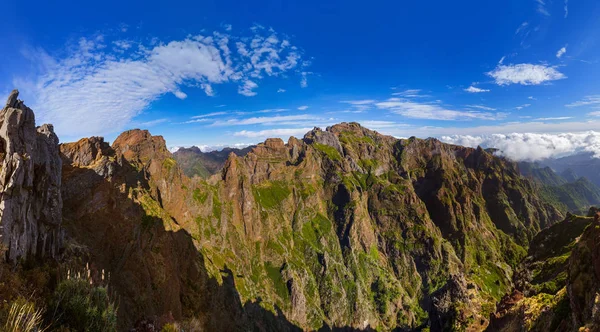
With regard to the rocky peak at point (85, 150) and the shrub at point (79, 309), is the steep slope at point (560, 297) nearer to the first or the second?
the shrub at point (79, 309)

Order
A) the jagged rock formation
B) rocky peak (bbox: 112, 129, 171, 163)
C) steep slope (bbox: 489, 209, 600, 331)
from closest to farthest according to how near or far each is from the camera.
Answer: the jagged rock formation
steep slope (bbox: 489, 209, 600, 331)
rocky peak (bbox: 112, 129, 171, 163)

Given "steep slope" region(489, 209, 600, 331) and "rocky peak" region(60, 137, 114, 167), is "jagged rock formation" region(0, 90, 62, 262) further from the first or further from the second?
"steep slope" region(489, 209, 600, 331)

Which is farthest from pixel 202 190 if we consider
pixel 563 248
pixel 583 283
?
pixel 563 248

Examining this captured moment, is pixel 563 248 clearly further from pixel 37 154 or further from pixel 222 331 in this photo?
pixel 37 154

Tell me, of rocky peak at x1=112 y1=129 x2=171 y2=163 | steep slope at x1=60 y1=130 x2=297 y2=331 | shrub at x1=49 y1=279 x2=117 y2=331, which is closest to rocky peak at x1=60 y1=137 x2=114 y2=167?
steep slope at x1=60 y1=130 x2=297 y2=331

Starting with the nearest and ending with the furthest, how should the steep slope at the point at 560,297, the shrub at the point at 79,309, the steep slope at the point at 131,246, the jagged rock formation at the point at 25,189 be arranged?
1. the shrub at the point at 79,309
2. the jagged rock formation at the point at 25,189
3. the steep slope at the point at 560,297
4. the steep slope at the point at 131,246

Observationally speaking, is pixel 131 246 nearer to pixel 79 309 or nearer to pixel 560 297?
pixel 79 309

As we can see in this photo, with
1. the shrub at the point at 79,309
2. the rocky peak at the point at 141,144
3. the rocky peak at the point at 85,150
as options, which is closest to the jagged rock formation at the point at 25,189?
the shrub at the point at 79,309
